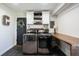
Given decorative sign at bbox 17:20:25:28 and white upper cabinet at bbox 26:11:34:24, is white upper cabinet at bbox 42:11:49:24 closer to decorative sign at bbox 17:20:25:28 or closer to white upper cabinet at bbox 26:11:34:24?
white upper cabinet at bbox 26:11:34:24

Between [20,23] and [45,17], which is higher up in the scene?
[45,17]

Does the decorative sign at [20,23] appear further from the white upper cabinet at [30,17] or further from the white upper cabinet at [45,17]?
the white upper cabinet at [45,17]

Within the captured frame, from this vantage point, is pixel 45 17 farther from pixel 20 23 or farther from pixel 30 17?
pixel 20 23

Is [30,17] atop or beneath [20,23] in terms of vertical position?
atop

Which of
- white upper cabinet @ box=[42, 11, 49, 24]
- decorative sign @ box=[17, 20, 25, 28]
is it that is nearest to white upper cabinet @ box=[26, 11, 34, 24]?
decorative sign @ box=[17, 20, 25, 28]

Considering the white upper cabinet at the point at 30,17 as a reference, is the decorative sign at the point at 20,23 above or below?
below

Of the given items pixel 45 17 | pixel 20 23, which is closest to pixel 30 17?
pixel 20 23

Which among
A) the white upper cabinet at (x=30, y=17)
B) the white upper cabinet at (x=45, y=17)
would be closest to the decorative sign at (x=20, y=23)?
the white upper cabinet at (x=30, y=17)

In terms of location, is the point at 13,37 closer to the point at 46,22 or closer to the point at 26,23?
the point at 26,23

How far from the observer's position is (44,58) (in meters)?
0.88

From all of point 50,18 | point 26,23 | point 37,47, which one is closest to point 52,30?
point 50,18

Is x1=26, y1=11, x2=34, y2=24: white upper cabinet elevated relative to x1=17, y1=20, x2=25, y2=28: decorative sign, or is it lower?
elevated

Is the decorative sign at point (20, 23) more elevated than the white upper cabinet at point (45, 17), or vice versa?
the white upper cabinet at point (45, 17)

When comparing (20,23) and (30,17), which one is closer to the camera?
(30,17)
